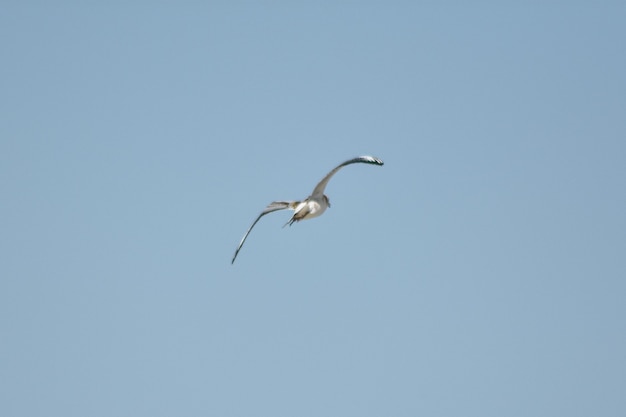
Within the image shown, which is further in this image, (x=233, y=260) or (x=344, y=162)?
(x=233, y=260)

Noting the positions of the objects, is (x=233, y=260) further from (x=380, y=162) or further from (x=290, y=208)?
(x=380, y=162)

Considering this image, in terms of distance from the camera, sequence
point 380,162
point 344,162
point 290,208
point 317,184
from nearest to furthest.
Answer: point 380,162 < point 344,162 < point 317,184 < point 290,208

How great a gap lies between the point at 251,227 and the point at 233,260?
200 centimetres

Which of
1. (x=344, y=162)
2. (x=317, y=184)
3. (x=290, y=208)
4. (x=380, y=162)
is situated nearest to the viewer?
(x=380, y=162)

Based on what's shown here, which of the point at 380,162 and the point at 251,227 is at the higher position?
the point at 380,162

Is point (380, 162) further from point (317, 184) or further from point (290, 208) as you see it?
point (290, 208)

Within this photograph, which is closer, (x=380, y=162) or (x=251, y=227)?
(x=380, y=162)

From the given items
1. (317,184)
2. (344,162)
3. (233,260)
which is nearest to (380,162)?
A: (344,162)

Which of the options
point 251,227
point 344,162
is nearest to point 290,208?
point 251,227

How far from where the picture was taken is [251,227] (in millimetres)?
44250

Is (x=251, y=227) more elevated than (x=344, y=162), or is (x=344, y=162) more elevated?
(x=344, y=162)

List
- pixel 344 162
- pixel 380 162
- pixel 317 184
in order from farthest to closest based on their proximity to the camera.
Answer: pixel 317 184, pixel 344 162, pixel 380 162

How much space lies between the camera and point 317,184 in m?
42.9

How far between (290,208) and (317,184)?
3.66 m
